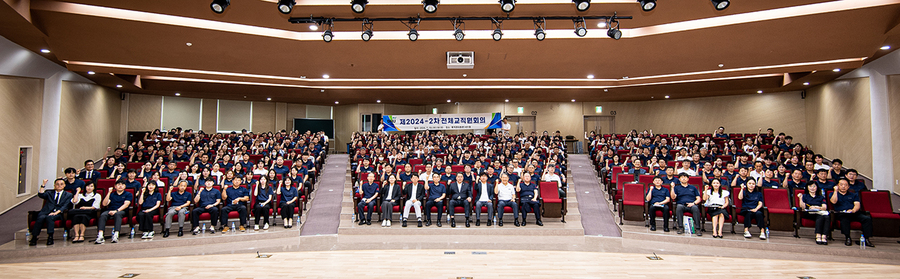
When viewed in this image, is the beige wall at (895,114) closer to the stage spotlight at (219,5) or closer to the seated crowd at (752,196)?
the seated crowd at (752,196)

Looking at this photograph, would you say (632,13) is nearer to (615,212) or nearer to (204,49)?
(615,212)

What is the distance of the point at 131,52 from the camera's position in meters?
6.64

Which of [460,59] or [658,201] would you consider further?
[460,59]

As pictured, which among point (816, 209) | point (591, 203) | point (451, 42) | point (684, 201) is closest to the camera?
point (816, 209)

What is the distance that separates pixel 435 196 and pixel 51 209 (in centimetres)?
506

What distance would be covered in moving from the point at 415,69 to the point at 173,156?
5.28 m

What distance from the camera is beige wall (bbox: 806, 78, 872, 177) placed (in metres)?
8.38

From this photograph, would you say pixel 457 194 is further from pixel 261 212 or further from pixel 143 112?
pixel 143 112

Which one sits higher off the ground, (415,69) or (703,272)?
(415,69)

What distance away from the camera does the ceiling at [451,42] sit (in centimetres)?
489

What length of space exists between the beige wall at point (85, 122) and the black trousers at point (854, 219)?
43.1 ft

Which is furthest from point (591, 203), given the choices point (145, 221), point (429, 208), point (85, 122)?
point (85, 122)

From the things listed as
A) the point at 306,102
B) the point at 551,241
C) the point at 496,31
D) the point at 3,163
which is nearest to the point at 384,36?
the point at 496,31

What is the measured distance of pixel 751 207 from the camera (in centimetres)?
581
